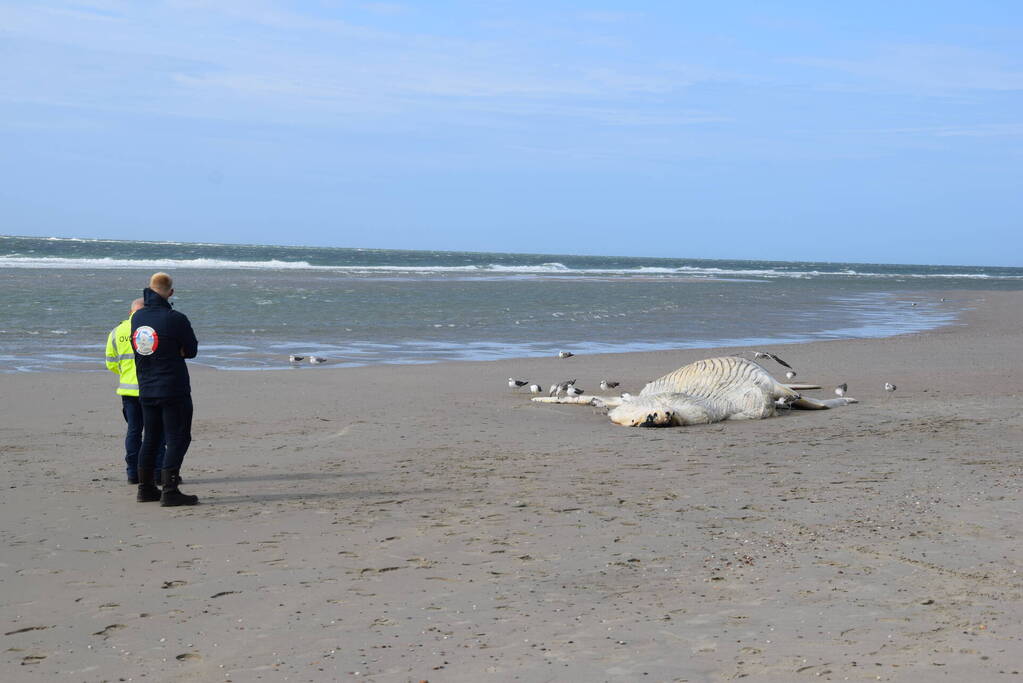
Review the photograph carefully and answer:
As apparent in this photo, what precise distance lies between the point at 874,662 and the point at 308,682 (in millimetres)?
2131

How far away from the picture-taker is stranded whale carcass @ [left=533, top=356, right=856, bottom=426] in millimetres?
10242

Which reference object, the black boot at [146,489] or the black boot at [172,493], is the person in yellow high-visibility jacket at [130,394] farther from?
the black boot at [172,493]

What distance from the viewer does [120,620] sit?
456cm

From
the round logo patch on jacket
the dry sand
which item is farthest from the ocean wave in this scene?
the round logo patch on jacket

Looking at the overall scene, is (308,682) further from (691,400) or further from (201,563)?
(691,400)

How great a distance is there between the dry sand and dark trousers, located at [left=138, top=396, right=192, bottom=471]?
36 cm

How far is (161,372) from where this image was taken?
696cm

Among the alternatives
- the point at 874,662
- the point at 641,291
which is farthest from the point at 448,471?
the point at 641,291

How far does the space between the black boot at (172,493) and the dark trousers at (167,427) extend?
0.10 metres

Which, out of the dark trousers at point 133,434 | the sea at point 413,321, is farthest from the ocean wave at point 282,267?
the dark trousers at point 133,434

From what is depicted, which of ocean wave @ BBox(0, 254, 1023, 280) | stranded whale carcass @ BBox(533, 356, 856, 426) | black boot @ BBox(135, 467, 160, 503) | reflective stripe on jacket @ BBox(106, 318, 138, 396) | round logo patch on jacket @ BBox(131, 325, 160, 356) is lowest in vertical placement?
black boot @ BBox(135, 467, 160, 503)

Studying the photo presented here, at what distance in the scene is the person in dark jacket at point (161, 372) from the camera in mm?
6895

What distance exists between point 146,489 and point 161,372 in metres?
0.78

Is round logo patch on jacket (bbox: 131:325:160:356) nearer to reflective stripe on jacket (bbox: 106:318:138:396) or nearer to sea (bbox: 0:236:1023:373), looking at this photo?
reflective stripe on jacket (bbox: 106:318:138:396)
